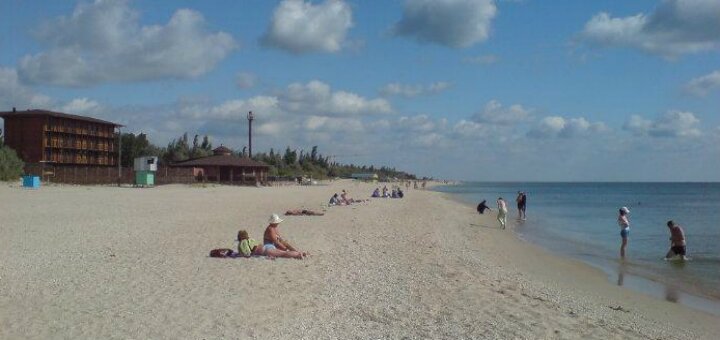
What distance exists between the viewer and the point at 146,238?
1391 cm

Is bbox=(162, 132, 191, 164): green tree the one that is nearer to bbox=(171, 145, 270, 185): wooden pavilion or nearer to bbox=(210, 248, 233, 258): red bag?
bbox=(171, 145, 270, 185): wooden pavilion

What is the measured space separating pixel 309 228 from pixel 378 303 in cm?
1005

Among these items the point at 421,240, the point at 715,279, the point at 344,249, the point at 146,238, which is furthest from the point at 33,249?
the point at 715,279

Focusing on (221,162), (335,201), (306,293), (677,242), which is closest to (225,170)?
(221,162)

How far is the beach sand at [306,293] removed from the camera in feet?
21.4

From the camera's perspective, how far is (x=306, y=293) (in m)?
8.29

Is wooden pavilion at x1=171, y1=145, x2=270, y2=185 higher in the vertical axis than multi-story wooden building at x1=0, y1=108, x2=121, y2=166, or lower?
lower

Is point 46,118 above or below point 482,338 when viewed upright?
above

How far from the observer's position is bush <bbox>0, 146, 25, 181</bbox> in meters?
43.5

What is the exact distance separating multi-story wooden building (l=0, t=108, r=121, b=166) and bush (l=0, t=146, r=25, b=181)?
1363 cm

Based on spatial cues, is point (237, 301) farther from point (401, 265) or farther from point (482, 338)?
point (401, 265)

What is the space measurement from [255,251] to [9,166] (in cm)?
4129

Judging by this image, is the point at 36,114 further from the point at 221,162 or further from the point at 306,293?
the point at 306,293

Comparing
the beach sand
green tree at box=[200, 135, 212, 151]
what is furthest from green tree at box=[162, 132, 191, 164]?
the beach sand
